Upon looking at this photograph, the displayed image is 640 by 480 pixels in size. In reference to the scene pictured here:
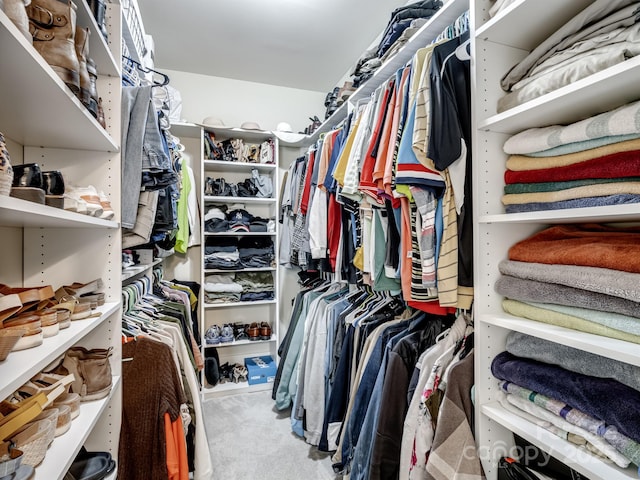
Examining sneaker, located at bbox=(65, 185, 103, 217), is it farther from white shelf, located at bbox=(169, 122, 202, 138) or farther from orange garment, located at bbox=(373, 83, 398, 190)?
white shelf, located at bbox=(169, 122, 202, 138)

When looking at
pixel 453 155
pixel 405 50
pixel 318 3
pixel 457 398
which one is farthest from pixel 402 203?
pixel 318 3

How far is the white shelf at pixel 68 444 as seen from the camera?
2.26ft

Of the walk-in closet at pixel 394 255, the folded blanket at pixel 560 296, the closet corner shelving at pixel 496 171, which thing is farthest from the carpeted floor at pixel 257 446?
the folded blanket at pixel 560 296

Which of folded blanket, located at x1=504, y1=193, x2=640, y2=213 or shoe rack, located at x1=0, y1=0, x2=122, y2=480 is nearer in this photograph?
folded blanket, located at x1=504, y1=193, x2=640, y2=213

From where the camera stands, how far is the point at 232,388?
267cm

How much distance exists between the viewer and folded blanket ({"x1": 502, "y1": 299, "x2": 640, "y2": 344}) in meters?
0.68

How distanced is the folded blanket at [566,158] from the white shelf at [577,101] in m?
0.10

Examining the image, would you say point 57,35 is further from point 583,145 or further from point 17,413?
point 583,145

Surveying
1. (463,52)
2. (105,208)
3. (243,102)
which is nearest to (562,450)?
(463,52)

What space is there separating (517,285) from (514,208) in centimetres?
22

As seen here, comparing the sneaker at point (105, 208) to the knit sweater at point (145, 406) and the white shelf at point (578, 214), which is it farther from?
the white shelf at point (578, 214)

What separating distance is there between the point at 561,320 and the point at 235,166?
2.60 metres

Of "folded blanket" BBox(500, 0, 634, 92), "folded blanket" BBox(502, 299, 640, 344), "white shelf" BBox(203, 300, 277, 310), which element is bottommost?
"white shelf" BBox(203, 300, 277, 310)

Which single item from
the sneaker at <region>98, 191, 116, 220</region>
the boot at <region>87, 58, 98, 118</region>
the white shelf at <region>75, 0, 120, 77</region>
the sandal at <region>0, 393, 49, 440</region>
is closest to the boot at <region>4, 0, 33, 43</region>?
the boot at <region>87, 58, 98, 118</region>
